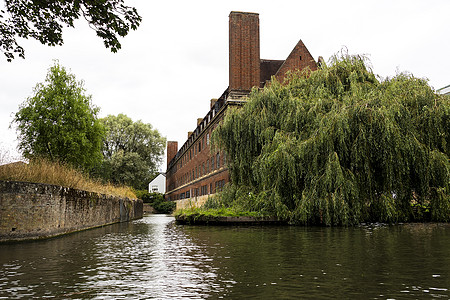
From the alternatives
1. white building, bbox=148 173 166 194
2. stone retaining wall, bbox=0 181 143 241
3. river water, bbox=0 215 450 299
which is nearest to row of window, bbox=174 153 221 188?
stone retaining wall, bbox=0 181 143 241

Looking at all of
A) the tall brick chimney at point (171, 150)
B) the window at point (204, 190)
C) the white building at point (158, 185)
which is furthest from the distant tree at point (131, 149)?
the white building at point (158, 185)

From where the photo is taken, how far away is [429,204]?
15.1m

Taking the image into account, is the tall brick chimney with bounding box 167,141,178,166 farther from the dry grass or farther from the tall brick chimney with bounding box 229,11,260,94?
the dry grass

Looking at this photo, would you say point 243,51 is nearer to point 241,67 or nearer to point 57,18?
point 241,67

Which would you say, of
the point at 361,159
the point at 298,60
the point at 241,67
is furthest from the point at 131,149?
the point at 361,159

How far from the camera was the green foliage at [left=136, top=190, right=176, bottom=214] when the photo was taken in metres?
54.5

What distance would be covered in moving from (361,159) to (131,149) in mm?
48631

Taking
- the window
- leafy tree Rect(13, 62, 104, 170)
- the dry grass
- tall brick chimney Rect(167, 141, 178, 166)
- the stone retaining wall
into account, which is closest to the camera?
the stone retaining wall

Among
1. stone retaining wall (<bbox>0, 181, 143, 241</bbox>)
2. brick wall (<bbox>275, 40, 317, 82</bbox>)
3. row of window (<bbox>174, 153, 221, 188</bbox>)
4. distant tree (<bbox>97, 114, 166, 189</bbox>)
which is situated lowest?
stone retaining wall (<bbox>0, 181, 143, 241</bbox>)

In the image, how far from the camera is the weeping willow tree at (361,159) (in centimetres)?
1437

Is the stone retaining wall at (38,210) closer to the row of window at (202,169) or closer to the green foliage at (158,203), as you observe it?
the row of window at (202,169)

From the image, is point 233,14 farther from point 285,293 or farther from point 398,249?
point 285,293

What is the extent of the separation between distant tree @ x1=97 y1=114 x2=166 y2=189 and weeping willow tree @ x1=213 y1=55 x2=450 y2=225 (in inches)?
1552

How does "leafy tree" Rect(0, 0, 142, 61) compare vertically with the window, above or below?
above
